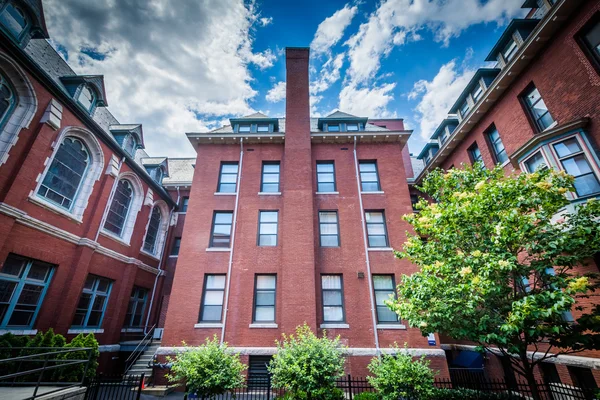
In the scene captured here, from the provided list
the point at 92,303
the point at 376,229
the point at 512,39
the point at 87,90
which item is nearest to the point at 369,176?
the point at 376,229

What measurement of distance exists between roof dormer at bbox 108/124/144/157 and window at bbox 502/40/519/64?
22.4 m

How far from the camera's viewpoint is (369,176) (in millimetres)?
16797

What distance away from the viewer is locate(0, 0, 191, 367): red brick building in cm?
1062

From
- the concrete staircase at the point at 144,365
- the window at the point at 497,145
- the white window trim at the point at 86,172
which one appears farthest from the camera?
the window at the point at 497,145

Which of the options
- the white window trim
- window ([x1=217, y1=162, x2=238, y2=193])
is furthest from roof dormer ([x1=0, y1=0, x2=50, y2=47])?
window ([x1=217, y1=162, x2=238, y2=193])

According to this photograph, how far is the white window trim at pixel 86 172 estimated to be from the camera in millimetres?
11964

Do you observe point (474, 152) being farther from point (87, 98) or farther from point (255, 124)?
point (87, 98)

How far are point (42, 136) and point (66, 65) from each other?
21.0 ft

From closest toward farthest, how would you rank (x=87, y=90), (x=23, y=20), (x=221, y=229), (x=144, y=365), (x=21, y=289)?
(x=21, y=289) < (x=23, y=20) < (x=144, y=365) < (x=87, y=90) < (x=221, y=229)

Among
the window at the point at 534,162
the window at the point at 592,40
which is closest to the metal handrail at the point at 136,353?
the window at the point at 534,162

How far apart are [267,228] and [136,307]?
37.5 ft

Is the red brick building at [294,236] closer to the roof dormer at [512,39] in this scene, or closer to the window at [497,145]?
the window at [497,145]

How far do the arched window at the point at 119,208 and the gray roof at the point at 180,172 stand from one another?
4.65m

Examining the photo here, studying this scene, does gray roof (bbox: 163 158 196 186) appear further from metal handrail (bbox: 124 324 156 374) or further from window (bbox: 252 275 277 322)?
window (bbox: 252 275 277 322)
